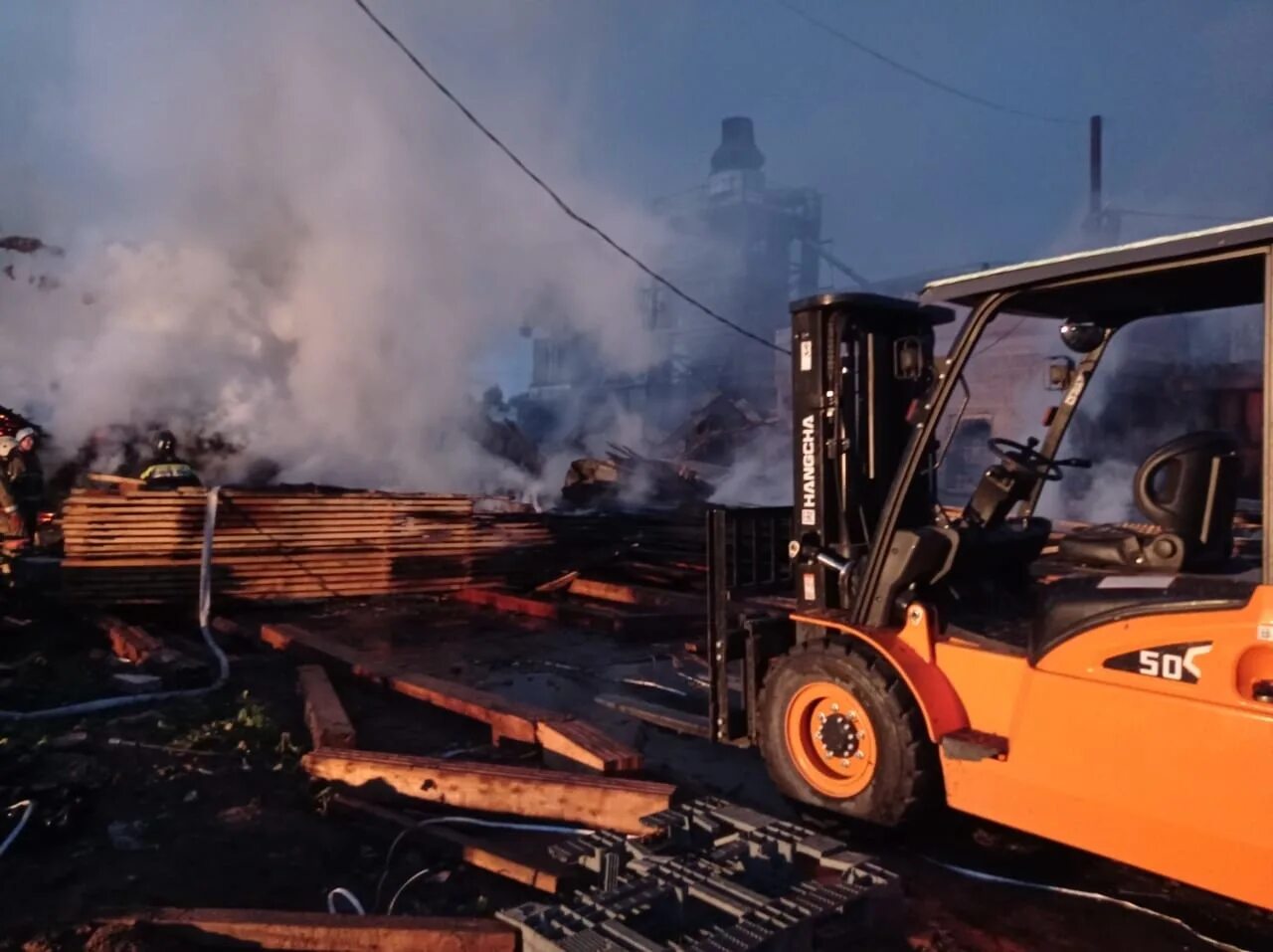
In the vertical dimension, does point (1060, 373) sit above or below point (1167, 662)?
above

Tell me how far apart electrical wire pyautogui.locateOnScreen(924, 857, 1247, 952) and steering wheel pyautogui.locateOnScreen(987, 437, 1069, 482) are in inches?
65.3

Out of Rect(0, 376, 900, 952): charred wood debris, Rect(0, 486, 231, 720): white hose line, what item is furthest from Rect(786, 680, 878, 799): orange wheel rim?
Rect(0, 486, 231, 720): white hose line

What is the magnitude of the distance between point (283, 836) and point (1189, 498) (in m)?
3.92

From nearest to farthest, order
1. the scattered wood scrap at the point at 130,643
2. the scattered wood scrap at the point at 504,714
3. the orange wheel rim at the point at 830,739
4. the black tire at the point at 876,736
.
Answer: the black tire at the point at 876,736 < the orange wheel rim at the point at 830,739 < the scattered wood scrap at the point at 504,714 < the scattered wood scrap at the point at 130,643

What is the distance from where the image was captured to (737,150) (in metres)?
59.2

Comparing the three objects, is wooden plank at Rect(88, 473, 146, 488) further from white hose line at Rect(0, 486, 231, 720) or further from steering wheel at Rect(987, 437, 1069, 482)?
steering wheel at Rect(987, 437, 1069, 482)

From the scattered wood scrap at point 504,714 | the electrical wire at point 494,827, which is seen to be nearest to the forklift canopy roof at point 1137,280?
the scattered wood scrap at point 504,714

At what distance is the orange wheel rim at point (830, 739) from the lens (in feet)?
13.8

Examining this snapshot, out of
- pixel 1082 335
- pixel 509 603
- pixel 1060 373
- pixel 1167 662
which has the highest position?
pixel 1082 335

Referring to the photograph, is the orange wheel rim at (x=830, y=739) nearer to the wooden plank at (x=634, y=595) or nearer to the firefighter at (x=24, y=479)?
the wooden plank at (x=634, y=595)

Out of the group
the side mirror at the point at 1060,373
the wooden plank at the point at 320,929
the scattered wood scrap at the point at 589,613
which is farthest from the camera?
the scattered wood scrap at the point at 589,613

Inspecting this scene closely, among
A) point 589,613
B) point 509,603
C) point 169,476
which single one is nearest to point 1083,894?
point 589,613

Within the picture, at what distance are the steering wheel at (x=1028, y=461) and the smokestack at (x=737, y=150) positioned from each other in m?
56.3

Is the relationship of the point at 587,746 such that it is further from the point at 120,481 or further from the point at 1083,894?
the point at 120,481
